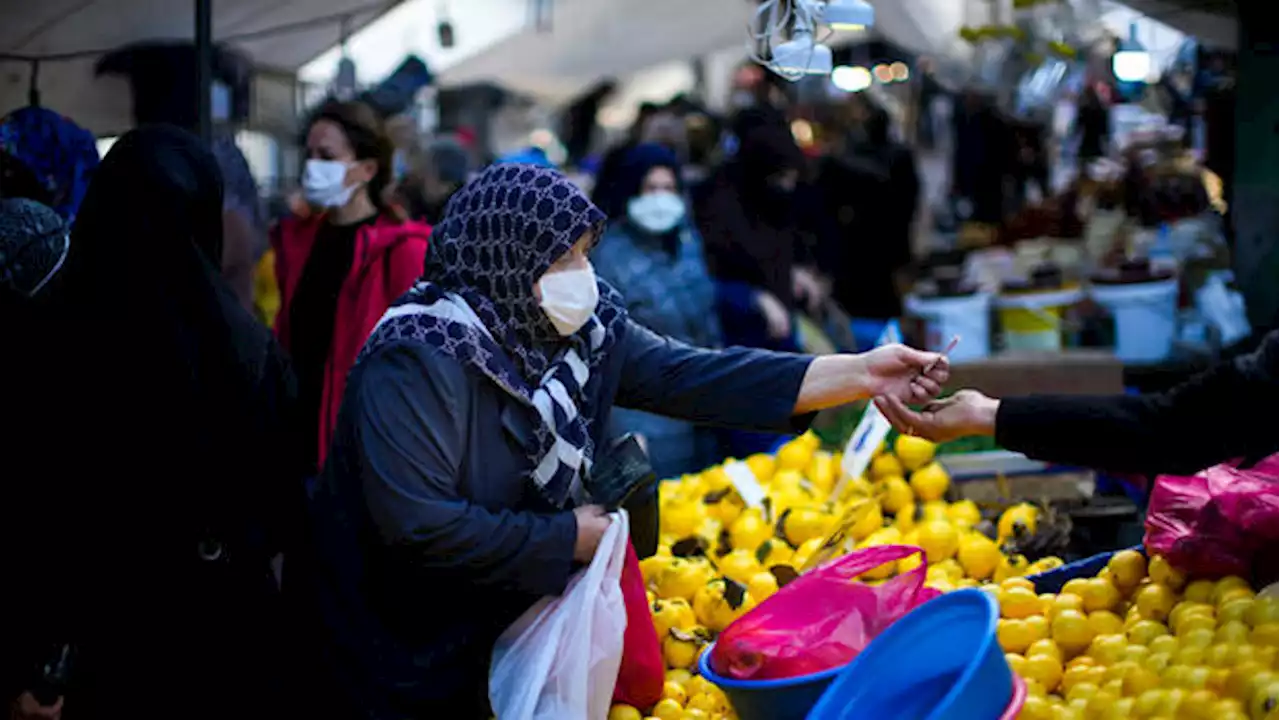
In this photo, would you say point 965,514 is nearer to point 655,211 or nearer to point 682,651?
point 682,651

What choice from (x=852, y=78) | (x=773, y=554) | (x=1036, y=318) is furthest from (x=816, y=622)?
(x=852, y=78)

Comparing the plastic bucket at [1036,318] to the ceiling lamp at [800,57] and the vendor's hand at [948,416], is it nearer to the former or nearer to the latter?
the ceiling lamp at [800,57]

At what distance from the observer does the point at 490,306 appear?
8.70 ft

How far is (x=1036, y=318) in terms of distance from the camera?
686 cm

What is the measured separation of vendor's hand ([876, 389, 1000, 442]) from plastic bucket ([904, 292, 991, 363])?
13.1 ft

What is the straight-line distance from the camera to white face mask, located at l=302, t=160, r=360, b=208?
4.42m

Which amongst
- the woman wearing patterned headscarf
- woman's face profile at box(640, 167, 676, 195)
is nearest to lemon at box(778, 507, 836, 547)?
the woman wearing patterned headscarf

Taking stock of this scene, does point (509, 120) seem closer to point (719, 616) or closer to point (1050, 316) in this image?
point (1050, 316)

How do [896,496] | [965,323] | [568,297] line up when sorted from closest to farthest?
[568,297] < [896,496] < [965,323]

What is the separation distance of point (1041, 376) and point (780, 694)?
274cm

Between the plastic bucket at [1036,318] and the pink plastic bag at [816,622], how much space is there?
4.32 m

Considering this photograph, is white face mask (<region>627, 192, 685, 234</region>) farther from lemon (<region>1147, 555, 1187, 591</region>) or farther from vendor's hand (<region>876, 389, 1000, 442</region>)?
lemon (<region>1147, 555, 1187, 591</region>)

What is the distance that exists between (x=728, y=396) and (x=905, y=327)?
519cm

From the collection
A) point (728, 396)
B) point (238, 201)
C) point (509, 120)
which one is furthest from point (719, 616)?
point (509, 120)
